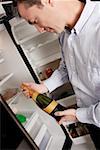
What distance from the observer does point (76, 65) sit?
54.9 inches

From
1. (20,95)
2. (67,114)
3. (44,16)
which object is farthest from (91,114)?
(20,95)

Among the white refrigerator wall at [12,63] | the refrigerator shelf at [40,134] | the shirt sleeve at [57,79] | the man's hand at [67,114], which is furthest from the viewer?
the white refrigerator wall at [12,63]

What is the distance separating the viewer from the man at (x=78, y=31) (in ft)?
3.94

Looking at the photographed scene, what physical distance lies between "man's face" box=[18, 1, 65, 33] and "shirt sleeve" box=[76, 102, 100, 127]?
0.40 m

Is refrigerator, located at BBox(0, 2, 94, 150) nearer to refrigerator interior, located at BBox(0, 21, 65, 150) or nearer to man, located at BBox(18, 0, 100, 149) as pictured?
refrigerator interior, located at BBox(0, 21, 65, 150)

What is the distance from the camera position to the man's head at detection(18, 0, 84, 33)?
118 cm

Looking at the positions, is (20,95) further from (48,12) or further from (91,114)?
(48,12)

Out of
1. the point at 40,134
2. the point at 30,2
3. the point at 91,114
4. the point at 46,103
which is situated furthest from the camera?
the point at 40,134

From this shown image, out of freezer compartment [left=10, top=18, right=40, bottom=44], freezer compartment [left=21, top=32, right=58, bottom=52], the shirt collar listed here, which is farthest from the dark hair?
freezer compartment [left=21, top=32, right=58, bottom=52]

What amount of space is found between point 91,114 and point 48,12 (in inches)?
20.3

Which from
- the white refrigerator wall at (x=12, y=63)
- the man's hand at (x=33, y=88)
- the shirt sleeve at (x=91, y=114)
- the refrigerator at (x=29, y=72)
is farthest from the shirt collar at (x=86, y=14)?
the white refrigerator wall at (x=12, y=63)

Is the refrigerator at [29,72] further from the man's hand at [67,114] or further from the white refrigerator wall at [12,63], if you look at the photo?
the man's hand at [67,114]

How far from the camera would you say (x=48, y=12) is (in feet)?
3.92

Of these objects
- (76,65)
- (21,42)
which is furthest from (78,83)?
(21,42)
